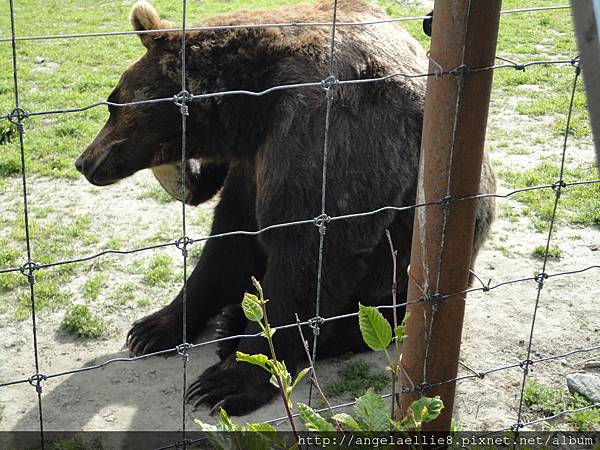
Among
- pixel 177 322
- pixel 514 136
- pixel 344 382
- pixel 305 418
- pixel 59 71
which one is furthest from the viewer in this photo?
pixel 59 71

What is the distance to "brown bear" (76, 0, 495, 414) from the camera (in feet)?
12.2

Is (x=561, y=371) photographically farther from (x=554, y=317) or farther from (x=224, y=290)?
(x=224, y=290)

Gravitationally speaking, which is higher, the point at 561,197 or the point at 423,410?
the point at 423,410

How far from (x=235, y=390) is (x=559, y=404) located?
4.84ft

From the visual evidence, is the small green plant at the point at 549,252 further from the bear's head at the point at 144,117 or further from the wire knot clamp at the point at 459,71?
the wire knot clamp at the point at 459,71

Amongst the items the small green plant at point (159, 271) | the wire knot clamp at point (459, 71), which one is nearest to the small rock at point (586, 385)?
the wire knot clamp at point (459, 71)

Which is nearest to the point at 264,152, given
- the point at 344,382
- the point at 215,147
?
the point at 215,147

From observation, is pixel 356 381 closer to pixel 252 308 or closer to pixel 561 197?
pixel 252 308

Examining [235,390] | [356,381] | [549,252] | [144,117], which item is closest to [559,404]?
[356,381]

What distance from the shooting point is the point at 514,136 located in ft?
24.3

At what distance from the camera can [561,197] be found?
6137 mm

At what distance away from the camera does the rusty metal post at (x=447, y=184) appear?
2535 millimetres

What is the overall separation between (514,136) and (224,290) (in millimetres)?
3818

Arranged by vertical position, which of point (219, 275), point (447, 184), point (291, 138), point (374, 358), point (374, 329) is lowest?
point (374, 358)
